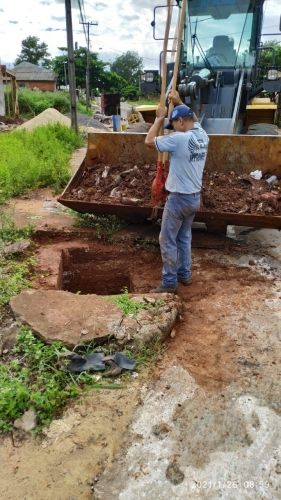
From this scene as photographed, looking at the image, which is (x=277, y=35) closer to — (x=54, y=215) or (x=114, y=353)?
(x=54, y=215)

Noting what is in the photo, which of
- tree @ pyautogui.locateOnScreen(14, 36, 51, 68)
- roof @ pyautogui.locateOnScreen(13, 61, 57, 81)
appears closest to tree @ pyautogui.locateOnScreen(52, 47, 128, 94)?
roof @ pyautogui.locateOnScreen(13, 61, 57, 81)

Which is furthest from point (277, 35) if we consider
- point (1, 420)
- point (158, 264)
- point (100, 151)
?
point (1, 420)

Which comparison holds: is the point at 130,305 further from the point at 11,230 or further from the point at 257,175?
the point at 257,175

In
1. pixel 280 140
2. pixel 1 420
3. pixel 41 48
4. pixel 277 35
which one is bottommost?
pixel 1 420

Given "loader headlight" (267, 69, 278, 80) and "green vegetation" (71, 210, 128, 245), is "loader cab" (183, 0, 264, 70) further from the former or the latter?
"green vegetation" (71, 210, 128, 245)

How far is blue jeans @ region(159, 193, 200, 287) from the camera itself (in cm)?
423

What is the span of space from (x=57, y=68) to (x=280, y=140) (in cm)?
4573

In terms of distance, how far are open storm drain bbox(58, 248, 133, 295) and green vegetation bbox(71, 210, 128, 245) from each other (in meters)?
0.39

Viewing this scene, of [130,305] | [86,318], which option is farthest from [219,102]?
[86,318]

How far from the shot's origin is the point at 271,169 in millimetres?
5629

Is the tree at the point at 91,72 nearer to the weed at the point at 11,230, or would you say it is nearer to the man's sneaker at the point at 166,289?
the weed at the point at 11,230

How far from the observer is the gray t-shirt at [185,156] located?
396 cm

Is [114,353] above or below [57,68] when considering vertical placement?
below

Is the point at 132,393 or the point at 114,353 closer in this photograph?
the point at 132,393
